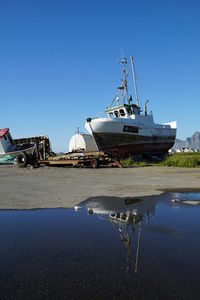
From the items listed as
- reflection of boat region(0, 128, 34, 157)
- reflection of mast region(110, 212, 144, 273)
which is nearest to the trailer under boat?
reflection of boat region(0, 128, 34, 157)

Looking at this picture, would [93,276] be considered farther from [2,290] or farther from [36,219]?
[36,219]

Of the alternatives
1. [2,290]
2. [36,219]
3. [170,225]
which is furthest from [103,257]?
[36,219]

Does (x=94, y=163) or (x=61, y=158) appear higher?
(x=61, y=158)

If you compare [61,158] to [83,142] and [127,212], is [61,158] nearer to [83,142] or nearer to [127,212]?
[83,142]

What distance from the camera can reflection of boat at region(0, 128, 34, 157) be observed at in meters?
25.4

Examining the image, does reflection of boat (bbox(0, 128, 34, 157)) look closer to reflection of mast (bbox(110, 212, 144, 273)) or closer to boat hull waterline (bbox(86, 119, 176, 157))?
boat hull waterline (bbox(86, 119, 176, 157))

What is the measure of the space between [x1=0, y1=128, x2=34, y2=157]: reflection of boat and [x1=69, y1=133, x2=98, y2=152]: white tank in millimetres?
6915

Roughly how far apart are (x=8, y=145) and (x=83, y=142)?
9.40 metres

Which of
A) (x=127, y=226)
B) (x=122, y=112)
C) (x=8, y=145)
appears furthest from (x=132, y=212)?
(x=8, y=145)

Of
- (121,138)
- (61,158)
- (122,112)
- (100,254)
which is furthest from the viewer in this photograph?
(122,112)

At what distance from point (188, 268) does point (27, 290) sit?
4.52 feet

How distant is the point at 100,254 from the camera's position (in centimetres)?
273

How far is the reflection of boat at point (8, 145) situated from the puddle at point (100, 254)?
2188 cm

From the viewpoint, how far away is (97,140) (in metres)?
21.1
